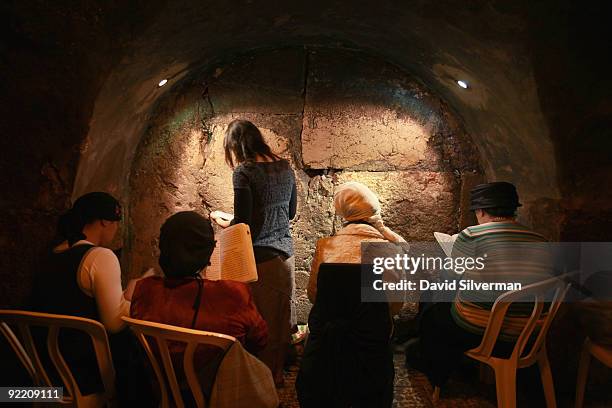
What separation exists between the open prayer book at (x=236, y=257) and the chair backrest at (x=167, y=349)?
2.17ft

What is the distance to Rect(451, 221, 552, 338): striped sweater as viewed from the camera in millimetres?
2053

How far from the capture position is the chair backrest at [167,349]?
56.2 inches

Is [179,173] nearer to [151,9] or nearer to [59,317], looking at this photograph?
[151,9]

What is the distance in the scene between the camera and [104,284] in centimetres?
168

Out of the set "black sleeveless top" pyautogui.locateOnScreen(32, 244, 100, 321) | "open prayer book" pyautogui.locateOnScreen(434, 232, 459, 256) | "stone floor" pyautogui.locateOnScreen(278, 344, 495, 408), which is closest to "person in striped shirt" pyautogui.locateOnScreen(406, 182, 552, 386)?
"stone floor" pyautogui.locateOnScreen(278, 344, 495, 408)

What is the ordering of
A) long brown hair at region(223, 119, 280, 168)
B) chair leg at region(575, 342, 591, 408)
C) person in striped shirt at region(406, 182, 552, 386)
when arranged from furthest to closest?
1. long brown hair at region(223, 119, 280, 168)
2. chair leg at region(575, 342, 591, 408)
3. person in striped shirt at region(406, 182, 552, 386)

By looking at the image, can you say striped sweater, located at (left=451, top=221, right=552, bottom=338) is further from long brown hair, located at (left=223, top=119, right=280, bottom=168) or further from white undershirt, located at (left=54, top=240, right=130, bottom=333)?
white undershirt, located at (left=54, top=240, right=130, bottom=333)

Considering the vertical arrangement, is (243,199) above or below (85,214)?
above

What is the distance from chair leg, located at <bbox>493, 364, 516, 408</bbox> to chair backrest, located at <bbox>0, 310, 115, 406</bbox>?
1.76m

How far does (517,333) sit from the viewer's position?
2.04 meters

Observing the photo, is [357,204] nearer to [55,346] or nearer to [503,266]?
[503,266]

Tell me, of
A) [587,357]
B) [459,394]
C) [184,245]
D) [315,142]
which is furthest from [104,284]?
[587,357]

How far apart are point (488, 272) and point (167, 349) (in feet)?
5.09

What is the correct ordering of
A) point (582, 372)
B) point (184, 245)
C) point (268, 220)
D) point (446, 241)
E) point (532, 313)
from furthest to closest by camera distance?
1. point (446, 241)
2. point (268, 220)
3. point (582, 372)
4. point (532, 313)
5. point (184, 245)
